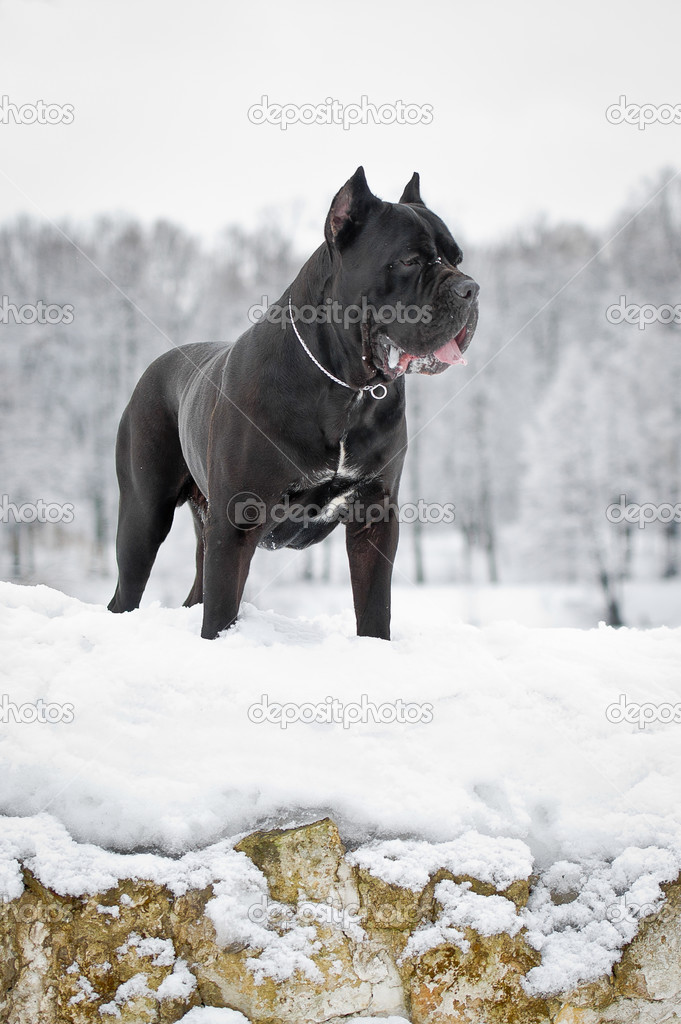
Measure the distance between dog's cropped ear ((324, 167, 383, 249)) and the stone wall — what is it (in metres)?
1.88

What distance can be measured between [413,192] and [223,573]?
1.71 metres

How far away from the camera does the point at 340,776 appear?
2150 millimetres

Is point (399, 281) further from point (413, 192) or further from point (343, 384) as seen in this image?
point (413, 192)

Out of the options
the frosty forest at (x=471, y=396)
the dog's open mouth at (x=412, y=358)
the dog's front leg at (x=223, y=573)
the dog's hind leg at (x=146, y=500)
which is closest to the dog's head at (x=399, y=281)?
the dog's open mouth at (x=412, y=358)

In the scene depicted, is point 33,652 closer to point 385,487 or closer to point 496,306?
point 385,487

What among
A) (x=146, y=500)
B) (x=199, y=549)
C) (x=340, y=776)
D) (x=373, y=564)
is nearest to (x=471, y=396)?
(x=199, y=549)

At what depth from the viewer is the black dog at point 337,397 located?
2672 mm

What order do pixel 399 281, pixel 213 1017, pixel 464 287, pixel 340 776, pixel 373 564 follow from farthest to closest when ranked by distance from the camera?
pixel 373 564 < pixel 399 281 < pixel 464 287 < pixel 340 776 < pixel 213 1017

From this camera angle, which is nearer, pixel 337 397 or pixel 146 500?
pixel 337 397

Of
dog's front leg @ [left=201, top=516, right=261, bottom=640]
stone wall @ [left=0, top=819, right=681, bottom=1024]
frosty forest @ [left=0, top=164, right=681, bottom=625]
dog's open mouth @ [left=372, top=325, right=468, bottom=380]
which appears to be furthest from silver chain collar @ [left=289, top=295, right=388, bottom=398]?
frosty forest @ [left=0, top=164, right=681, bottom=625]

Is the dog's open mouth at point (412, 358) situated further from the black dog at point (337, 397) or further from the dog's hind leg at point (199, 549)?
the dog's hind leg at point (199, 549)

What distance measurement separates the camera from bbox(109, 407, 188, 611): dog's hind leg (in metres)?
3.76

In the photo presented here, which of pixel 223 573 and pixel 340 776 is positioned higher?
pixel 223 573

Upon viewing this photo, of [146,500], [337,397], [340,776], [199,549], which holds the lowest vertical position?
[340,776]
